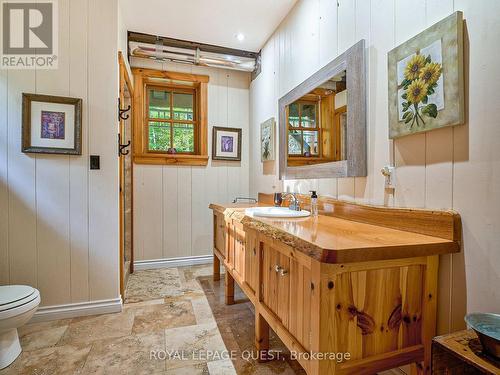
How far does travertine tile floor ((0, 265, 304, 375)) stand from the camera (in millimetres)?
1449

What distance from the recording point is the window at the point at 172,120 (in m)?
3.21

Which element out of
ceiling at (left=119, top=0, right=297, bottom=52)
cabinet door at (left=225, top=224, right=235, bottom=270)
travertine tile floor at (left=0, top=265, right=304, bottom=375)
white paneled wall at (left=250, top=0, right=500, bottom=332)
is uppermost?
ceiling at (left=119, top=0, right=297, bottom=52)

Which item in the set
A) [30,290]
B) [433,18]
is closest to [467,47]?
[433,18]

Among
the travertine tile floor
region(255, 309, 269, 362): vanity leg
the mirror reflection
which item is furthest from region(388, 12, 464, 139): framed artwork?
the travertine tile floor

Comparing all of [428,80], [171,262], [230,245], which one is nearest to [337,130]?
[428,80]

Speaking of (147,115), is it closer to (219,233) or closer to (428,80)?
(219,233)

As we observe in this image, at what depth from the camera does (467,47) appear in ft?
3.31

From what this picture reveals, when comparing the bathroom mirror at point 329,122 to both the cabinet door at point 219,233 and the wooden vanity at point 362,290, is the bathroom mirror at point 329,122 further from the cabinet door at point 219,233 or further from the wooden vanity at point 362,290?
the cabinet door at point 219,233

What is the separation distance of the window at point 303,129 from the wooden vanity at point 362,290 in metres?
0.85

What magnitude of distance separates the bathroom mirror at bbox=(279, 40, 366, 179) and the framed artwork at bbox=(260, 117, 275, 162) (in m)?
0.27

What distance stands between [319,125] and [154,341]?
1842mm

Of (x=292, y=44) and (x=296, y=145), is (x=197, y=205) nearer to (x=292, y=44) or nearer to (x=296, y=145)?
(x=296, y=145)

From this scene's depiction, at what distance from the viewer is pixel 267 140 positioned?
110 inches

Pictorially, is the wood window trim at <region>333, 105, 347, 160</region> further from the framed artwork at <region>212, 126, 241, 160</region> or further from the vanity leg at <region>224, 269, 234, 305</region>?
the framed artwork at <region>212, 126, 241, 160</region>
